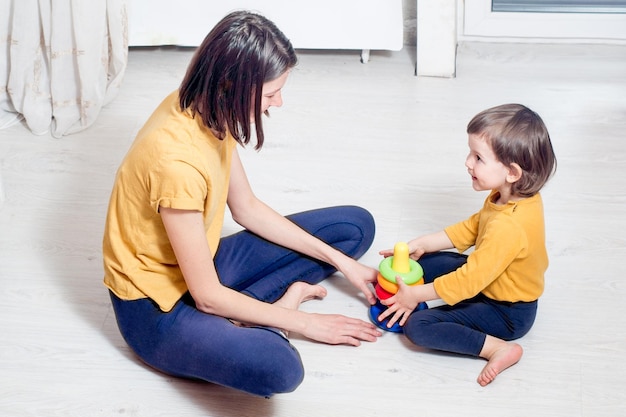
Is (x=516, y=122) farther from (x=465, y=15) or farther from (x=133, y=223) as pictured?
(x=465, y=15)

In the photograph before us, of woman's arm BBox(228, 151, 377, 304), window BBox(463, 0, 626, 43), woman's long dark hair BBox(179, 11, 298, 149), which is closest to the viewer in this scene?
woman's long dark hair BBox(179, 11, 298, 149)

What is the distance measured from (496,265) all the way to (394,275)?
0.20 metres

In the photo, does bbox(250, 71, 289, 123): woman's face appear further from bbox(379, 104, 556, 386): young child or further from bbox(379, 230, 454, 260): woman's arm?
bbox(379, 230, 454, 260): woman's arm

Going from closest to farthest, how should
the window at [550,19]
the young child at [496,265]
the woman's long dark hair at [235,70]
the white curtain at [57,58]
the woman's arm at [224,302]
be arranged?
the woman's long dark hair at [235,70], the woman's arm at [224,302], the young child at [496,265], the white curtain at [57,58], the window at [550,19]

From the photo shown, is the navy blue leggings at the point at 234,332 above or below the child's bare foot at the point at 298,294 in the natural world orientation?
above

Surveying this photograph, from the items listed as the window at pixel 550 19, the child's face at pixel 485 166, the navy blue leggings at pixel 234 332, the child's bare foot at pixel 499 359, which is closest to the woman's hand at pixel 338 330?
the navy blue leggings at pixel 234 332

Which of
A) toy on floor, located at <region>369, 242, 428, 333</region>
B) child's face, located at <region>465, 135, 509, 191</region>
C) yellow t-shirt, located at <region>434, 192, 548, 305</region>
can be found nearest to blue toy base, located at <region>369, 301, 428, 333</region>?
toy on floor, located at <region>369, 242, 428, 333</region>

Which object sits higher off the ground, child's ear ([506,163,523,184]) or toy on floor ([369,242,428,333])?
child's ear ([506,163,523,184])

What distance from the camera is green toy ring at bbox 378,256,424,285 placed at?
1792mm

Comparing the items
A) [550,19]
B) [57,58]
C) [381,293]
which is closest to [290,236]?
[381,293]

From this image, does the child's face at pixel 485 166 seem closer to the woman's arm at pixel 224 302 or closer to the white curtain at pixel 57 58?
the woman's arm at pixel 224 302

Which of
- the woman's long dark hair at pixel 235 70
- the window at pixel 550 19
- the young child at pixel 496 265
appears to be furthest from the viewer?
the window at pixel 550 19

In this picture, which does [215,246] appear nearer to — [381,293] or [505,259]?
[381,293]

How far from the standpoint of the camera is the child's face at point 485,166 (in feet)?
5.52
